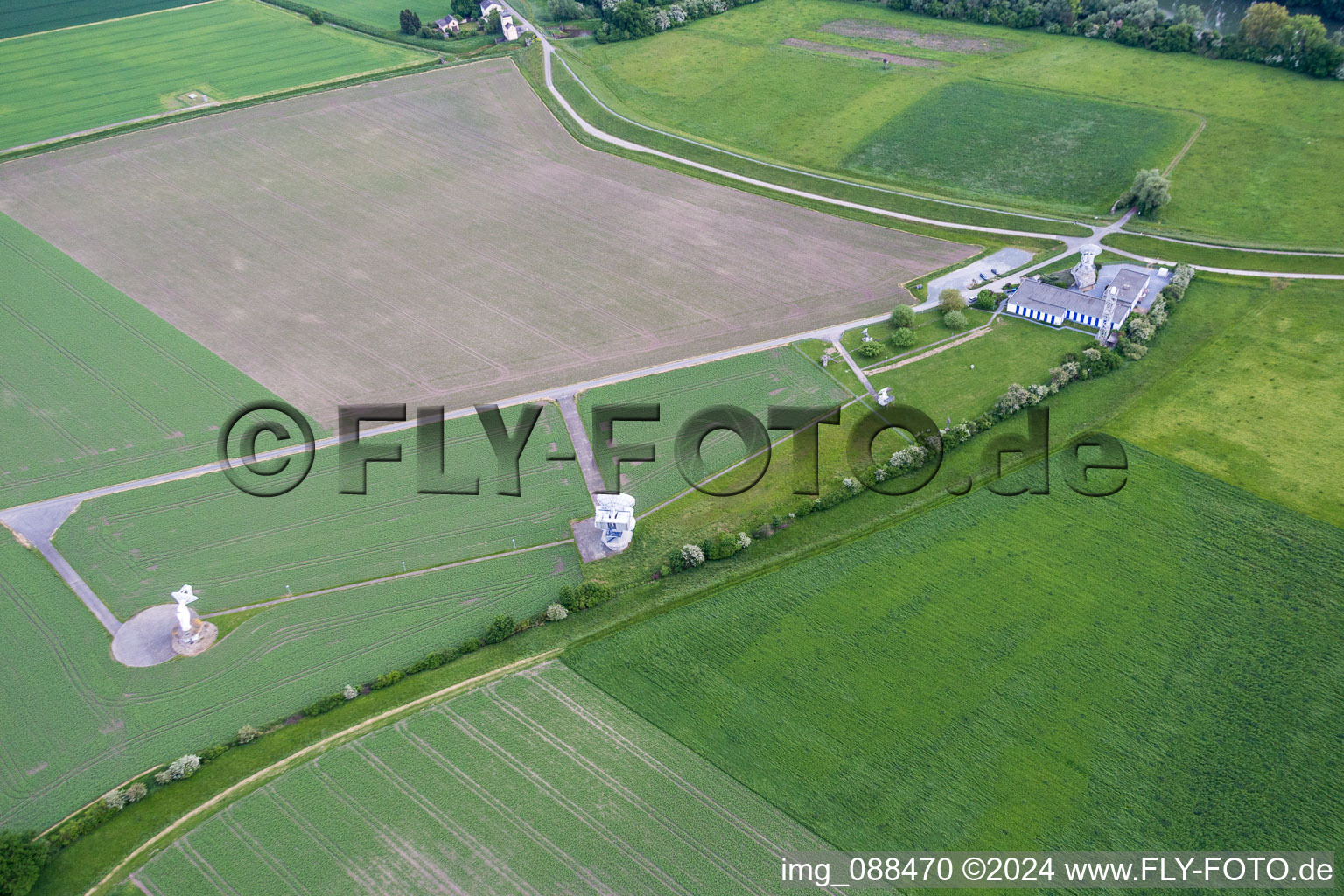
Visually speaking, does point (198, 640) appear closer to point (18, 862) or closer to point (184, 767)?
A: point (184, 767)

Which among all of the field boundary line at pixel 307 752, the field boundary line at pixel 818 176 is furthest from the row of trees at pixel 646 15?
the field boundary line at pixel 307 752

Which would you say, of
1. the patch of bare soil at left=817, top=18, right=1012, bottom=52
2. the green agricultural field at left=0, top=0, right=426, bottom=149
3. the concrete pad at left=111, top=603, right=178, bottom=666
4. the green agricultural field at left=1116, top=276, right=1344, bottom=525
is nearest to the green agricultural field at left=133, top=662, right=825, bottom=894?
the concrete pad at left=111, top=603, right=178, bottom=666

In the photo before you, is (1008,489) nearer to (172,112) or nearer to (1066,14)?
(1066,14)

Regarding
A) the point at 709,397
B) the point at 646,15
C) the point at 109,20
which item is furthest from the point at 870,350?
the point at 109,20

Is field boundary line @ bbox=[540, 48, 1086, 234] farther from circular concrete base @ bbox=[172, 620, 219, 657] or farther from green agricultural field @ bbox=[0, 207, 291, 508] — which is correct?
circular concrete base @ bbox=[172, 620, 219, 657]

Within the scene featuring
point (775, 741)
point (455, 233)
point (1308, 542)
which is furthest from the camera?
point (455, 233)

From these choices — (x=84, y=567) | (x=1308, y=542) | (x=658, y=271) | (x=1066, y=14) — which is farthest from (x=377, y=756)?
(x=1066, y=14)

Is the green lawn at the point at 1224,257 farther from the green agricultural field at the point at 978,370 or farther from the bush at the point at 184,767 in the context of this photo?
the bush at the point at 184,767
